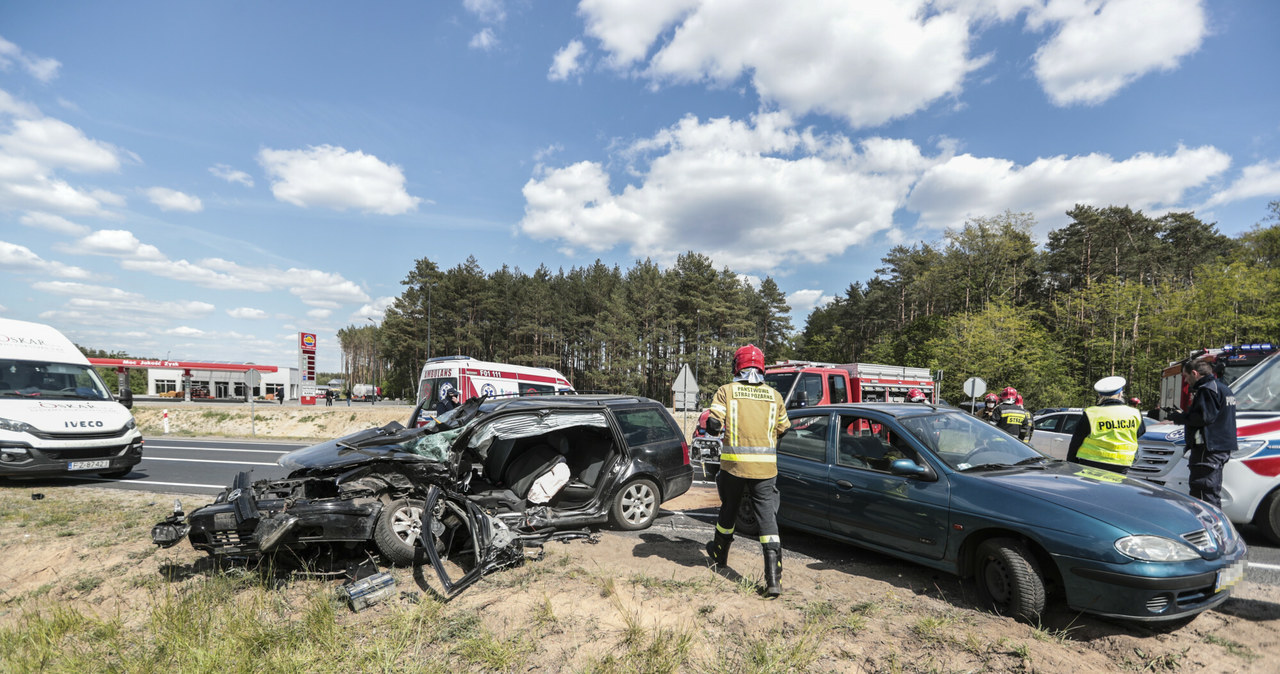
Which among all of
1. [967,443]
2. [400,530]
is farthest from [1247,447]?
[400,530]

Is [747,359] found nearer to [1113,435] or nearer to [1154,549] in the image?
[1154,549]

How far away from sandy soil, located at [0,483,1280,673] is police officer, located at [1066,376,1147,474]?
127cm

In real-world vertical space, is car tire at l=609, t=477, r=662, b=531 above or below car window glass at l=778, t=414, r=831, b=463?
below

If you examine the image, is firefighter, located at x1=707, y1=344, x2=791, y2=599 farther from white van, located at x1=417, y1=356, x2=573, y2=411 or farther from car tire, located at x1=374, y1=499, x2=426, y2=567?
white van, located at x1=417, y1=356, x2=573, y2=411

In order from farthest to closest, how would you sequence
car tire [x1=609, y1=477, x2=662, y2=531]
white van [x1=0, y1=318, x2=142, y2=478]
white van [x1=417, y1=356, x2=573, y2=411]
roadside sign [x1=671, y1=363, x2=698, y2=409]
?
white van [x1=417, y1=356, x2=573, y2=411] → roadside sign [x1=671, y1=363, x2=698, y2=409] → white van [x1=0, y1=318, x2=142, y2=478] → car tire [x1=609, y1=477, x2=662, y2=531]

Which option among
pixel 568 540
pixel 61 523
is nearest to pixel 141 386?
pixel 61 523

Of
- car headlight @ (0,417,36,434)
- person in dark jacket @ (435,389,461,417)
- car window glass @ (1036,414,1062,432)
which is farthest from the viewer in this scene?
person in dark jacket @ (435,389,461,417)

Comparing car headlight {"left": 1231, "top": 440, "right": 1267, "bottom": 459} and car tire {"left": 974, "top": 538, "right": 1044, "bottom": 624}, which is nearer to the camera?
car tire {"left": 974, "top": 538, "right": 1044, "bottom": 624}

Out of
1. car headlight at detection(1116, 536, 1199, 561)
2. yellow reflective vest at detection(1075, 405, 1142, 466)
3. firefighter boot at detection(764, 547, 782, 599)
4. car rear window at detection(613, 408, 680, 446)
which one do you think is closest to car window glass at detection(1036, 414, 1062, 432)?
yellow reflective vest at detection(1075, 405, 1142, 466)

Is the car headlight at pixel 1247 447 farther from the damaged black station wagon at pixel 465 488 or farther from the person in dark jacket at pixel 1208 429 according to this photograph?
the damaged black station wagon at pixel 465 488

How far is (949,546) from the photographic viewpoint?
4133 mm

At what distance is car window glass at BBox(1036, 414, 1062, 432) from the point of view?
10095mm

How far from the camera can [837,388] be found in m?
12.9

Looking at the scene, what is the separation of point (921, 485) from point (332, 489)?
468 cm
